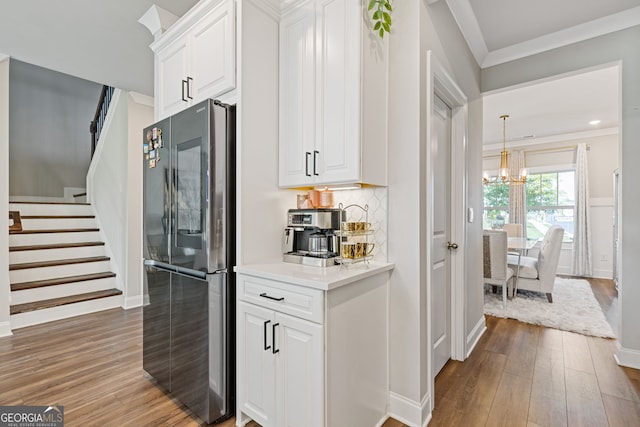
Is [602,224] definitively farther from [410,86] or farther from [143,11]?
[143,11]

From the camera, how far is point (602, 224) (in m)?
5.76

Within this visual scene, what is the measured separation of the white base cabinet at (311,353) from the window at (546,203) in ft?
20.7

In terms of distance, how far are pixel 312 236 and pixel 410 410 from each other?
1.16 meters

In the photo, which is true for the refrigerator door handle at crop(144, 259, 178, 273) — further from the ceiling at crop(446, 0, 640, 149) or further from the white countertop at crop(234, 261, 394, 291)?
the ceiling at crop(446, 0, 640, 149)

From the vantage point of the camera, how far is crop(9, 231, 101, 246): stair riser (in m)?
3.91

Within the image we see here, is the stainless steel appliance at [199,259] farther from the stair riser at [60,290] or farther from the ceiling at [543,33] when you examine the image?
the stair riser at [60,290]

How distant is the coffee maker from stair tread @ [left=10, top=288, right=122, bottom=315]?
3.22 metres

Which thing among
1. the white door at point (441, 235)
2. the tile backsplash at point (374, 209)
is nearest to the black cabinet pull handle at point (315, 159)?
the tile backsplash at point (374, 209)

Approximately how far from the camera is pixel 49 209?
179 inches

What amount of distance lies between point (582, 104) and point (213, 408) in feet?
19.6

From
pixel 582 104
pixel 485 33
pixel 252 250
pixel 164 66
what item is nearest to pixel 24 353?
pixel 252 250

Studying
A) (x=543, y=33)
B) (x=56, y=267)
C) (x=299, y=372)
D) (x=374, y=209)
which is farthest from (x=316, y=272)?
(x=56, y=267)

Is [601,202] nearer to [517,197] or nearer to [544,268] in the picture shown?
[517,197]

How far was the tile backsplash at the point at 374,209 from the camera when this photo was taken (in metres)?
1.89
